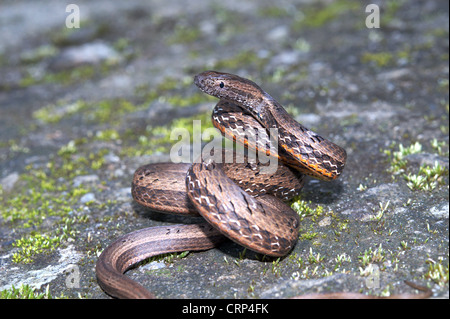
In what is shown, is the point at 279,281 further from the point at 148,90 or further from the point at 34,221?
the point at 148,90

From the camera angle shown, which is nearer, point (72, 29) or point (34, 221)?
point (34, 221)

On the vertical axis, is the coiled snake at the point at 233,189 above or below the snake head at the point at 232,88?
below

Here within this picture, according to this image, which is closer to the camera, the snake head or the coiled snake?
the coiled snake

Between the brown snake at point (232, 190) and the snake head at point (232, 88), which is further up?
the snake head at point (232, 88)

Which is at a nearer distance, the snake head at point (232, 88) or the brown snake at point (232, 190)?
the brown snake at point (232, 190)

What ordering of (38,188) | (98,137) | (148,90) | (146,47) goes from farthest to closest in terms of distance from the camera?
(146,47)
(148,90)
(98,137)
(38,188)

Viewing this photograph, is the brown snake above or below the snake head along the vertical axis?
below

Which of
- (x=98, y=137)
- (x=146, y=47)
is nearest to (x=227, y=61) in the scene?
(x=146, y=47)

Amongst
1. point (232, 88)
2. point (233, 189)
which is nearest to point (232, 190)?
point (233, 189)
